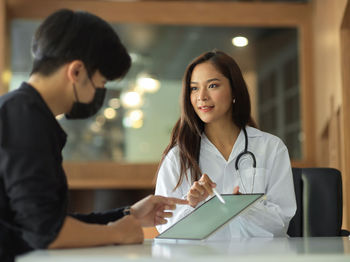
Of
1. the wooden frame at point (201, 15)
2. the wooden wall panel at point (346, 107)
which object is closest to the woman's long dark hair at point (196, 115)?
the wooden wall panel at point (346, 107)

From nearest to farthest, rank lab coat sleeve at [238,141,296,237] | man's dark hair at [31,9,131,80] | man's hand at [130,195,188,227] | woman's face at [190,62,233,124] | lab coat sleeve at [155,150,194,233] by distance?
man's dark hair at [31,9,131,80], man's hand at [130,195,188,227], lab coat sleeve at [238,141,296,237], lab coat sleeve at [155,150,194,233], woman's face at [190,62,233,124]

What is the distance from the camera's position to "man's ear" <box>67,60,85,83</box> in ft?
4.25

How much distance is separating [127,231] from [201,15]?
5143mm

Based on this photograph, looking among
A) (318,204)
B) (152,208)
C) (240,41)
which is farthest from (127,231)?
(240,41)

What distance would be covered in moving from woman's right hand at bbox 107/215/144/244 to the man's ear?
1.15ft

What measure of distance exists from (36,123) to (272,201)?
1139mm

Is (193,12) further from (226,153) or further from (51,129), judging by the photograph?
(51,129)

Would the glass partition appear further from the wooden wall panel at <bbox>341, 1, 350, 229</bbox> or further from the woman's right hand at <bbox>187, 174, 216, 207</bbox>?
the woman's right hand at <bbox>187, 174, 216, 207</bbox>

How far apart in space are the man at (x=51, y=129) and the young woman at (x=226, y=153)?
2.55 feet

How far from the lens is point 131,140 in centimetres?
632

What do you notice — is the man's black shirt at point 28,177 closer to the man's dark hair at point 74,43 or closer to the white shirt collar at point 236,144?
the man's dark hair at point 74,43

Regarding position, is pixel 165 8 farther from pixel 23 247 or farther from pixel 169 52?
pixel 23 247

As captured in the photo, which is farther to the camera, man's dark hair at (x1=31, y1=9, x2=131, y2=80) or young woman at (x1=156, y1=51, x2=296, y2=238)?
young woman at (x1=156, y1=51, x2=296, y2=238)

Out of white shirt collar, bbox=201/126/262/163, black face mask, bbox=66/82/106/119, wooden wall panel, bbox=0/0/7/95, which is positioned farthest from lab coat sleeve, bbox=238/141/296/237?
wooden wall panel, bbox=0/0/7/95
